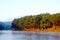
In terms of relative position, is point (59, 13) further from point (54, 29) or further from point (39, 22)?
point (39, 22)

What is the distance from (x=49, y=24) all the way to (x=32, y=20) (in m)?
16.2

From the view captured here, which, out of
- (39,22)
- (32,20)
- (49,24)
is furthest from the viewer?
(32,20)

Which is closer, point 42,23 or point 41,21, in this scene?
point 42,23

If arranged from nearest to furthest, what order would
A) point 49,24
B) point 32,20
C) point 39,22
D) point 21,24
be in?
point 49,24 < point 39,22 < point 32,20 < point 21,24

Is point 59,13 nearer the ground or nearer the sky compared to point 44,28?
nearer the sky

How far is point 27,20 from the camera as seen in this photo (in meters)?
109

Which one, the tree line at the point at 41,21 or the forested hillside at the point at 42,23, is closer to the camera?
Result: the tree line at the point at 41,21

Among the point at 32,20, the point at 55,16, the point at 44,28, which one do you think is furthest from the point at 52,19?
the point at 32,20

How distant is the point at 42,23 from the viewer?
302 ft

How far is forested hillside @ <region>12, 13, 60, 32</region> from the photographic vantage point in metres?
83.9

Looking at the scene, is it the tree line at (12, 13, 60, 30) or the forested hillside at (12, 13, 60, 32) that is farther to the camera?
the forested hillside at (12, 13, 60, 32)

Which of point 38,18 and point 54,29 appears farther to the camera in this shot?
point 38,18

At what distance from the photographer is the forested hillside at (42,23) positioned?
83938 mm

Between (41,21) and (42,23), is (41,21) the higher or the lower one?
the higher one
